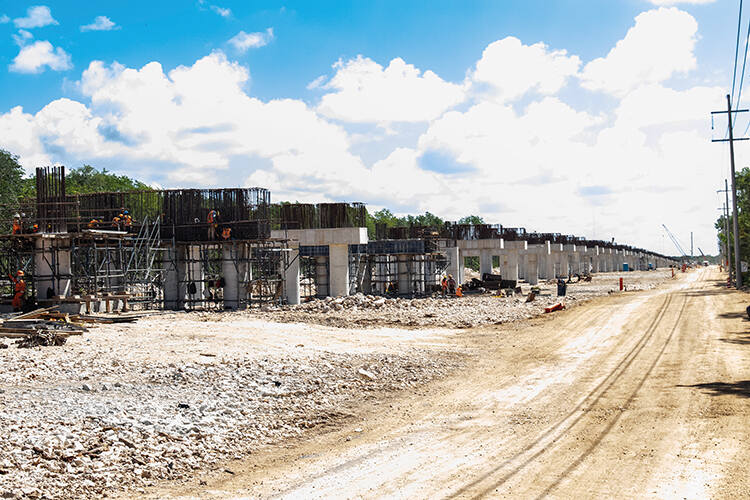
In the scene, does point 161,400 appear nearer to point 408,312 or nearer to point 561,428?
point 561,428

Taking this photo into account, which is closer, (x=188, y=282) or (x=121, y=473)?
(x=121, y=473)

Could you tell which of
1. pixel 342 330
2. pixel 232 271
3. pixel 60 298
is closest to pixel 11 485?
pixel 342 330

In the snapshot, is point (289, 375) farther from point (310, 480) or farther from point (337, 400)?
point (310, 480)

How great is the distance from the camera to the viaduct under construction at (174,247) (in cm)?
2850

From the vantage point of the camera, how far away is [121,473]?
8602mm

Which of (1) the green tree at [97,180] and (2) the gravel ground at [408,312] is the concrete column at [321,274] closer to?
(2) the gravel ground at [408,312]

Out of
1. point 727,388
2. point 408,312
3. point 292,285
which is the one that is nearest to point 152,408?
point 727,388

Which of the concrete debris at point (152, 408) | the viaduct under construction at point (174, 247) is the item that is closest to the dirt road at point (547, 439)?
the concrete debris at point (152, 408)

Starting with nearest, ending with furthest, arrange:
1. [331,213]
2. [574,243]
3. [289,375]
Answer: [289,375]
[331,213]
[574,243]

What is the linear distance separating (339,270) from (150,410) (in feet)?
102

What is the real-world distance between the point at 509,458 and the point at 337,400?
5127 millimetres

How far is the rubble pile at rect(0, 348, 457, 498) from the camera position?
27.9 ft

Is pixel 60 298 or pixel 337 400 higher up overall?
pixel 60 298

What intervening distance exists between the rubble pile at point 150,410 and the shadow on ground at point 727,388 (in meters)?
6.26
